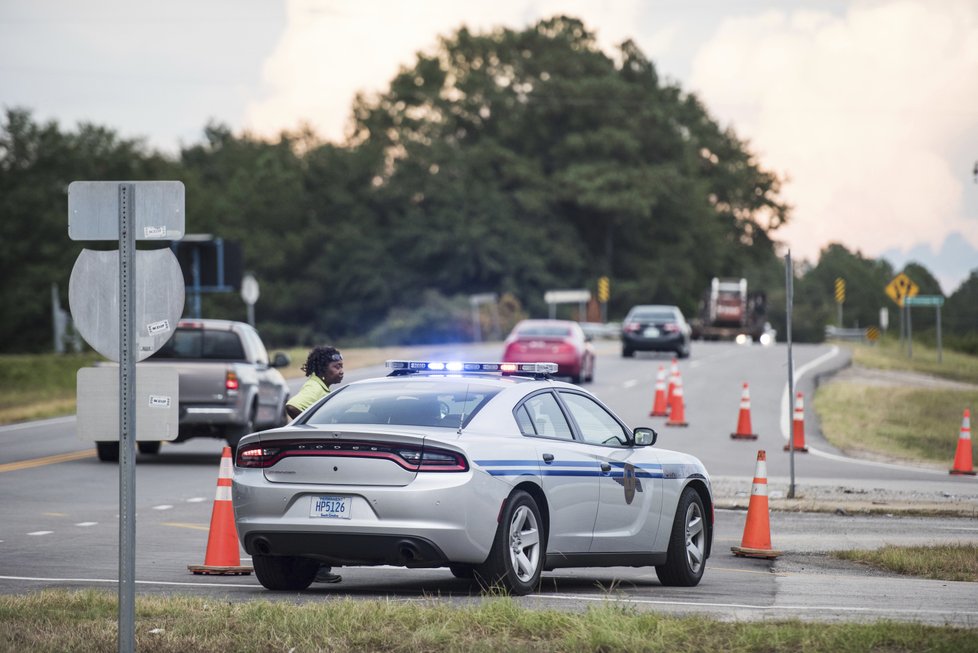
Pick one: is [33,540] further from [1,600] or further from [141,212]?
[141,212]

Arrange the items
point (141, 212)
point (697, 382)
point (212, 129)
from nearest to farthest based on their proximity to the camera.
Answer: point (141, 212), point (697, 382), point (212, 129)

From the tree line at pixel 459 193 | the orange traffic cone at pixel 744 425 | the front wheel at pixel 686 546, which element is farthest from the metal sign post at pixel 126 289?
the tree line at pixel 459 193

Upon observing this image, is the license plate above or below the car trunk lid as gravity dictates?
below

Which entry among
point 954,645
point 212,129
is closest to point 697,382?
point 954,645

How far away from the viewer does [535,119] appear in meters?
98.4

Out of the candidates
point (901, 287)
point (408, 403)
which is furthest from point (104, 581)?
point (901, 287)

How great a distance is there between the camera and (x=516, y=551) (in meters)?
10.5

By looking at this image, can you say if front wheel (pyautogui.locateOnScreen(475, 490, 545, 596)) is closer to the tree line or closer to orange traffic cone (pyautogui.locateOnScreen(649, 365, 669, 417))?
orange traffic cone (pyautogui.locateOnScreen(649, 365, 669, 417))

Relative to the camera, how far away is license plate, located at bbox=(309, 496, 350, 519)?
10297 millimetres

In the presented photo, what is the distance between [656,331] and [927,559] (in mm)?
40137

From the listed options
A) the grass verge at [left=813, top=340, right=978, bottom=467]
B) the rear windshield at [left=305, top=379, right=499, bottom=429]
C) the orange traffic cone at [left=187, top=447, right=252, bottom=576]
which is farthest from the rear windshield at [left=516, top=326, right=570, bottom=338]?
the rear windshield at [left=305, top=379, right=499, bottom=429]

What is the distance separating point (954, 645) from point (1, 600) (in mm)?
5157

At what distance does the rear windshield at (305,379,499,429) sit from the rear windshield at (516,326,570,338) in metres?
28.1

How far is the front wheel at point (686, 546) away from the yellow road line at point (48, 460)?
12.2 m
